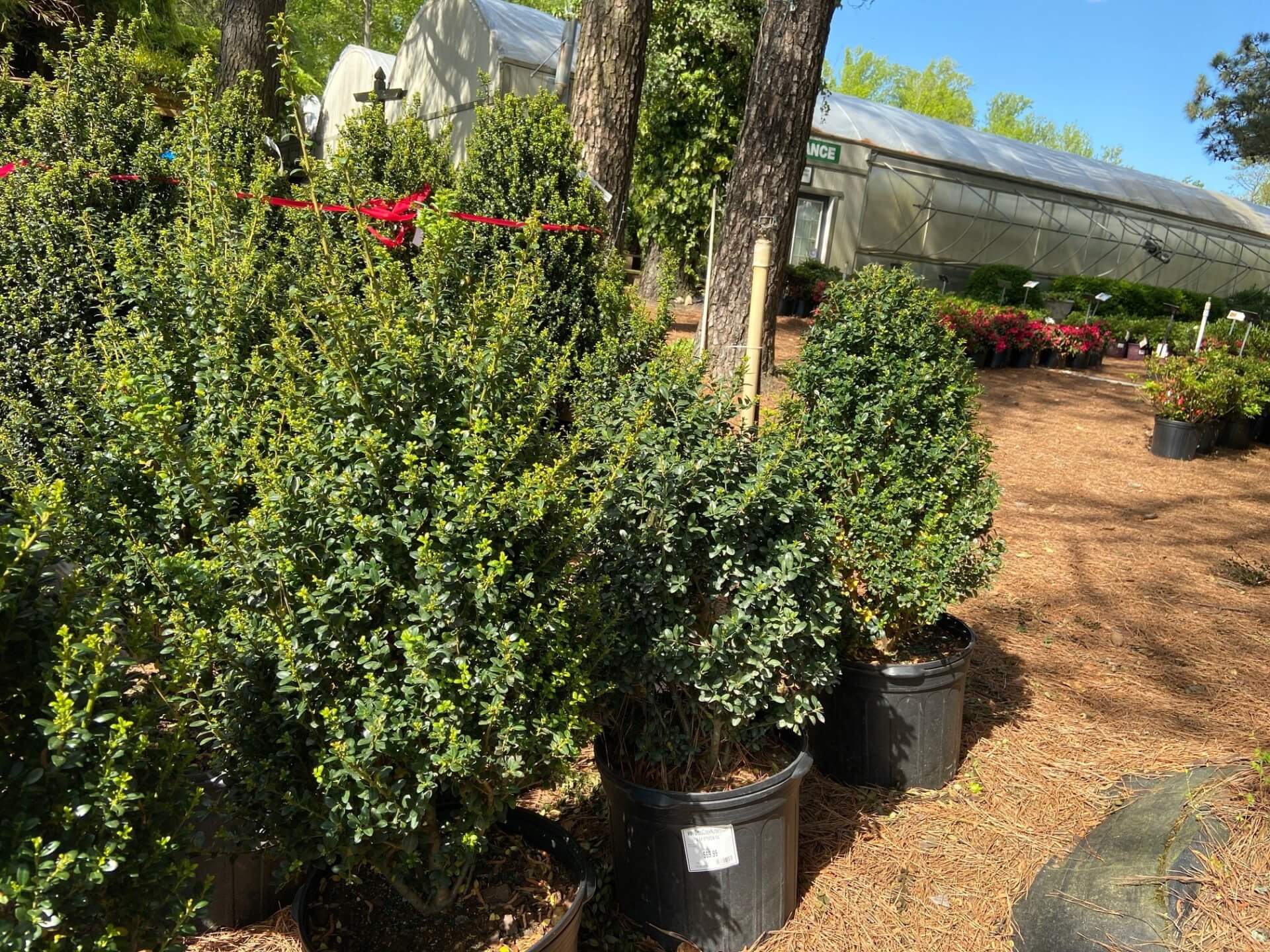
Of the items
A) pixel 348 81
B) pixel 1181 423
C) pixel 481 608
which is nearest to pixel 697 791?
pixel 481 608

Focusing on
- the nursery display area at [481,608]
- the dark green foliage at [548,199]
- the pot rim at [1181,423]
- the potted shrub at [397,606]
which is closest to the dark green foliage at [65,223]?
the nursery display area at [481,608]

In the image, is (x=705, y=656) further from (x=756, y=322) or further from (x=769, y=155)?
(x=769, y=155)

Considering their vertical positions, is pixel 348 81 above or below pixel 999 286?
above

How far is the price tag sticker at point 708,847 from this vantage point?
7.83 feet

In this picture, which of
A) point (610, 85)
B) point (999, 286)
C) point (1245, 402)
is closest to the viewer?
point (610, 85)

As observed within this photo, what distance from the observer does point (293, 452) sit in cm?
189

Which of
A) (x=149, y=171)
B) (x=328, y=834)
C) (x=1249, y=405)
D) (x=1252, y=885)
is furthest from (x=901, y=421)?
(x=1249, y=405)

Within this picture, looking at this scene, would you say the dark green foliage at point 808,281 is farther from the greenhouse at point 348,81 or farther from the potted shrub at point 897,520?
the potted shrub at point 897,520

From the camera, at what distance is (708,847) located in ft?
7.86

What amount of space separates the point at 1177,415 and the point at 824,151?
36.8 feet

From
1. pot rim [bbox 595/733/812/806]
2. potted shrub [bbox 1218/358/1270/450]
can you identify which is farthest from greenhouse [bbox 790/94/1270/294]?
pot rim [bbox 595/733/812/806]

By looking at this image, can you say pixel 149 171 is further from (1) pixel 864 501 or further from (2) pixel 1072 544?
(2) pixel 1072 544

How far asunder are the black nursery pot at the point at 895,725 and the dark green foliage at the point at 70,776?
7.57 feet

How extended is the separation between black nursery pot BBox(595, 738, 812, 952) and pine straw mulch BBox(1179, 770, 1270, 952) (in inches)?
43.8
